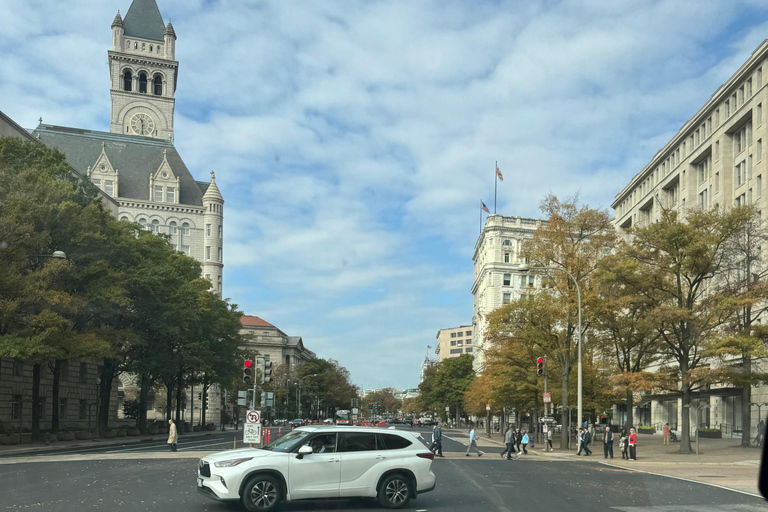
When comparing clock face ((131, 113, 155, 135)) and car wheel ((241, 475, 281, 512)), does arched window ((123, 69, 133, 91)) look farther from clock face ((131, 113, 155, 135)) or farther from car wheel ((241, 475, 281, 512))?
car wheel ((241, 475, 281, 512))

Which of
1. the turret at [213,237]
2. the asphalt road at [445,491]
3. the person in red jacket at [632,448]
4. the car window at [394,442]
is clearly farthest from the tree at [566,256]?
the turret at [213,237]

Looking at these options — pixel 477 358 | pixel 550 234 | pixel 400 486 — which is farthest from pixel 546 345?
pixel 477 358

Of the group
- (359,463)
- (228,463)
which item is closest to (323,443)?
(359,463)

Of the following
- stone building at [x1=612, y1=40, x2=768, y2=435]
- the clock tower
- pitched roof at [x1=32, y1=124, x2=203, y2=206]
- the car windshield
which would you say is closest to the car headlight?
the car windshield

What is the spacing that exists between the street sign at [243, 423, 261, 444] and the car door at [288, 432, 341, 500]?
1450 cm

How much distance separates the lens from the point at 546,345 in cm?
4684

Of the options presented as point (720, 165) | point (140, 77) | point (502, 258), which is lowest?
point (502, 258)

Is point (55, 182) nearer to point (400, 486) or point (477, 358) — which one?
point (400, 486)

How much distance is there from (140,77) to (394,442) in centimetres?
14395

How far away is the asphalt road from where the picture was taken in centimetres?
1602

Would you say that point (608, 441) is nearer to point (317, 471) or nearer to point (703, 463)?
point (703, 463)

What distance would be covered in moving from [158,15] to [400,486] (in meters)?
153

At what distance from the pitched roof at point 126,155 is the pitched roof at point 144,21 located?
74.3 feet

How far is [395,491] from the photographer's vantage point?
15.6m
